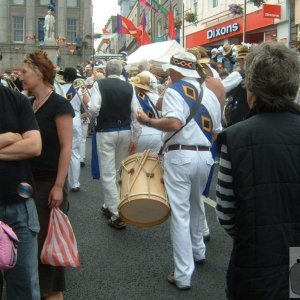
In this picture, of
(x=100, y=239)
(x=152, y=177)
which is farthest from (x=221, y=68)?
(x=152, y=177)

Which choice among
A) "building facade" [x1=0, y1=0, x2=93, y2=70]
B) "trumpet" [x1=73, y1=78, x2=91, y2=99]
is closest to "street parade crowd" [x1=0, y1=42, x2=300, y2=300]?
"trumpet" [x1=73, y1=78, x2=91, y2=99]

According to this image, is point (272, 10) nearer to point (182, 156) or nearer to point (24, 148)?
point (182, 156)

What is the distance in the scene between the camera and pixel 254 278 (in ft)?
7.13

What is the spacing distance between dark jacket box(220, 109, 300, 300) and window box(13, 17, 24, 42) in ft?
214

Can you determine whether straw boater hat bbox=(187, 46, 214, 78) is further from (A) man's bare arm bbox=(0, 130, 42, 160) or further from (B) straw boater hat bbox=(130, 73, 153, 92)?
(A) man's bare arm bbox=(0, 130, 42, 160)

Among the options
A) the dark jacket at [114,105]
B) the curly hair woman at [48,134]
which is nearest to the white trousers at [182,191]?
the curly hair woman at [48,134]

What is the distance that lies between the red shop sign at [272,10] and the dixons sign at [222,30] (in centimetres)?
332

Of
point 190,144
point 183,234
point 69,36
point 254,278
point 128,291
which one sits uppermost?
point 69,36

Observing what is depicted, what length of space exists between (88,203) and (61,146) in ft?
12.1

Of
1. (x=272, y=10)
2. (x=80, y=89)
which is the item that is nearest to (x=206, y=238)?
(x=80, y=89)

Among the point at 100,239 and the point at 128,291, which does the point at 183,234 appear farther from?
the point at 100,239

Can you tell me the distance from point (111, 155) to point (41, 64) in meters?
2.67

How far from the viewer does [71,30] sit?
211ft

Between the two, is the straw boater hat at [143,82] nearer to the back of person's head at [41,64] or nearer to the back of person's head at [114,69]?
the back of person's head at [114,69]
